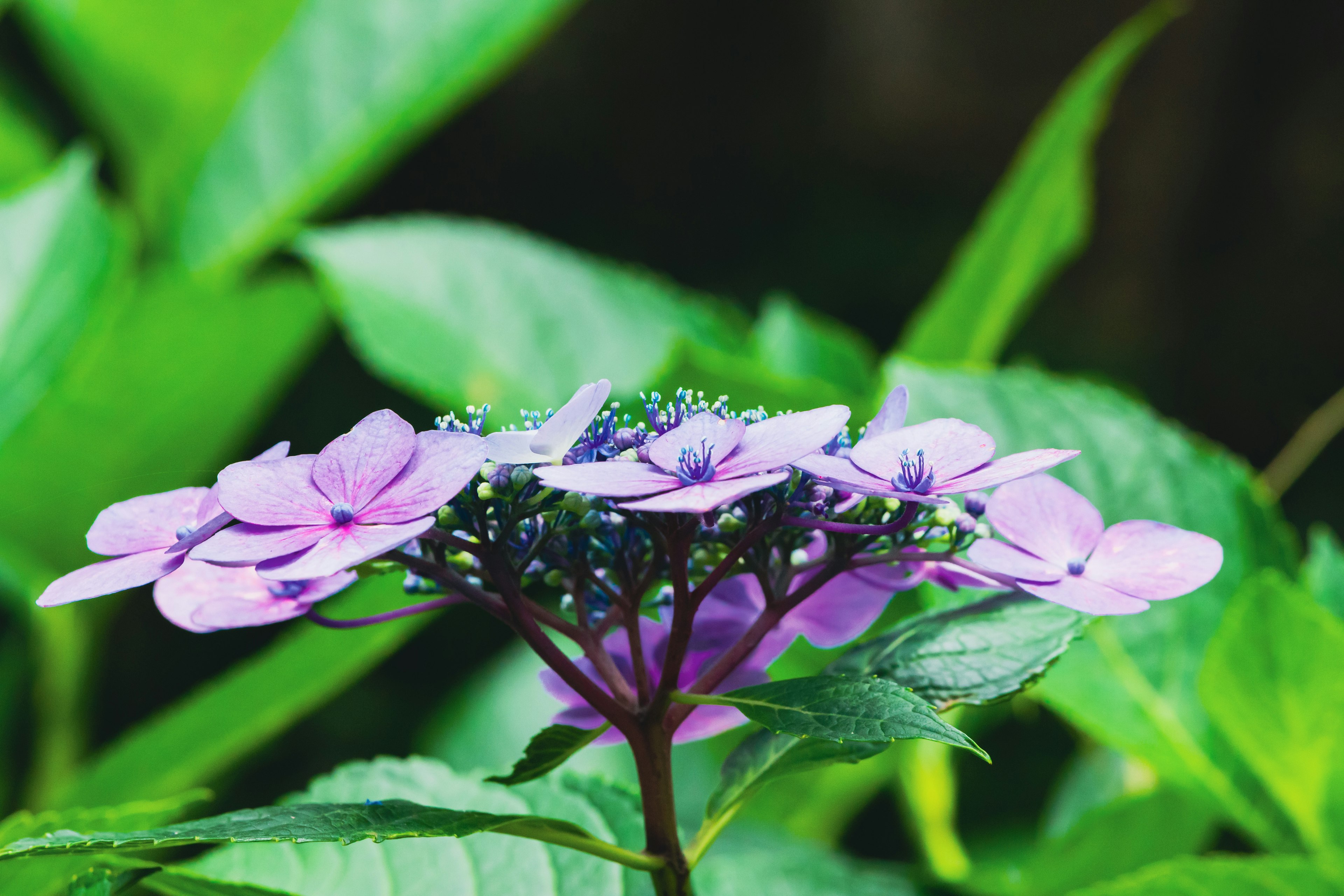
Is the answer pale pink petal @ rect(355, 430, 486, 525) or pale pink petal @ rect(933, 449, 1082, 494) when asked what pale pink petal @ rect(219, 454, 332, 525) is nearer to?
pale pink petal @ rect(355, 430, 486, 525)

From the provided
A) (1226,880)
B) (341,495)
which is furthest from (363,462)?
(1226,880)

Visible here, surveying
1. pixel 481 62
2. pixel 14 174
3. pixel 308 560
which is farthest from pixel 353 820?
pixel 14 174

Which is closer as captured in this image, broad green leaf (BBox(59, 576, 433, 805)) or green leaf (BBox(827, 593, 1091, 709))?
green leaf (BBox(827, 593, 1091, 709))

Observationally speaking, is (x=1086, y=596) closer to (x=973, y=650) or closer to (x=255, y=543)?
(x=973, y=650)

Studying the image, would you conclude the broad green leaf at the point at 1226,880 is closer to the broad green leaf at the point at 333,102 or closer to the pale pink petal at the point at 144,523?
the pale pink petal at the point at 144,523

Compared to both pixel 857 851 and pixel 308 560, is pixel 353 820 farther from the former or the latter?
pixel 857 851

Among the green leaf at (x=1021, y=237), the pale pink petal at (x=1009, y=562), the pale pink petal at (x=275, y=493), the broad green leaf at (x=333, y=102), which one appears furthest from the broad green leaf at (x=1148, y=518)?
the broad green leaf at (x=333, y=102)

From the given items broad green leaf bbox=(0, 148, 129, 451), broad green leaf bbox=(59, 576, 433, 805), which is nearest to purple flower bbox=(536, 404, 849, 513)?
broad green leaf bbox=(59, 576, 433, 805)
